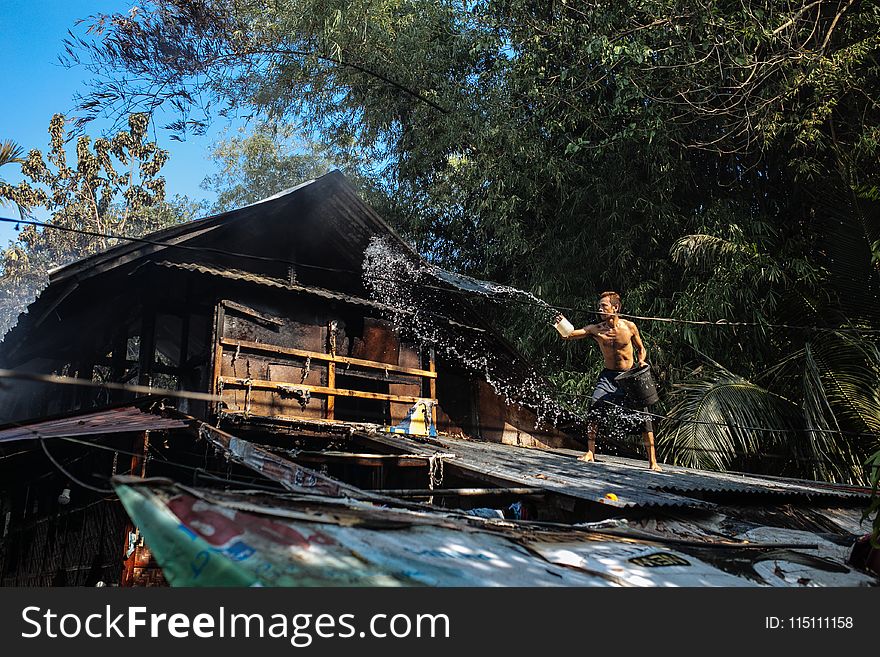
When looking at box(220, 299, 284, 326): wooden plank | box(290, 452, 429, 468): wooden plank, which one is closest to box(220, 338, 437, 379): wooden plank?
box(220, 299, 284, 326): wooden plank

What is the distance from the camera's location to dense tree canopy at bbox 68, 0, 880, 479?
11.2 meters

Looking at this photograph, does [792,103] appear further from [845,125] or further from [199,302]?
[199,302]

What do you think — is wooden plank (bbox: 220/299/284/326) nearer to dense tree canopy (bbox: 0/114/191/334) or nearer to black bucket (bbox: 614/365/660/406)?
black bucket (bbox: 614/365/660/406)

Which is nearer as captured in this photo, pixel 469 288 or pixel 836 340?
pixel 469 288

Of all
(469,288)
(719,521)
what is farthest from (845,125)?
A: (719,521)

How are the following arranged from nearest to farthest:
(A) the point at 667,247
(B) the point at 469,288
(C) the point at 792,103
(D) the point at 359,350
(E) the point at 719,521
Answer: (E) the point at 719,521 → (B) the point at 469,288 → (D) the point at 359,350 → (C) the point at 792,103 → (A) the point at 667,247

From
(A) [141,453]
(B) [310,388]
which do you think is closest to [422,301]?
(B) [310,388]

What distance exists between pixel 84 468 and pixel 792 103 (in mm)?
12638

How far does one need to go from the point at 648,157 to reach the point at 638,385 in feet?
20.4

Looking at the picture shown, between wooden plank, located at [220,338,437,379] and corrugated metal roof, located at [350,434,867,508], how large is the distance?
1.26 m

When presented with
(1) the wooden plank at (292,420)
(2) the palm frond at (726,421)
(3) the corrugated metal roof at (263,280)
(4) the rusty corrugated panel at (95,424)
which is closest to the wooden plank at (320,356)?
(3) the corrugated metal roof at (263,280)

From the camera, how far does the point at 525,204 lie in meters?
14.8

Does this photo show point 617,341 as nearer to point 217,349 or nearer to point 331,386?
point 331,386

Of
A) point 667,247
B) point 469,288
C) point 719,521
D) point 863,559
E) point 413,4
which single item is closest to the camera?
point 863,559
